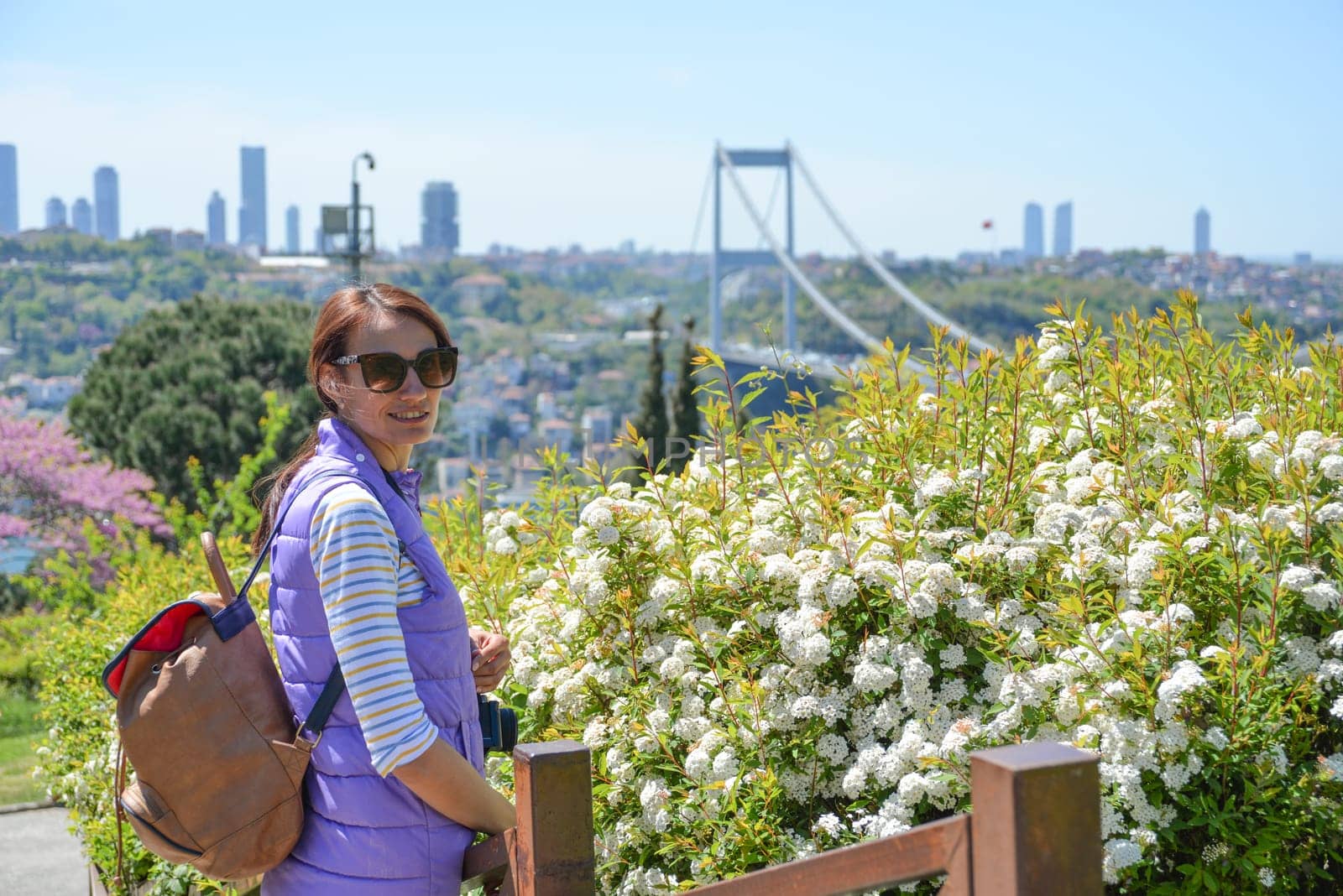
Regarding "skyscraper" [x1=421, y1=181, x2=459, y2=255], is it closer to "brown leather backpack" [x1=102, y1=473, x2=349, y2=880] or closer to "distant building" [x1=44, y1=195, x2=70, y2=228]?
"distant building" [x1=44, y1=195, x2=70, y2=228]

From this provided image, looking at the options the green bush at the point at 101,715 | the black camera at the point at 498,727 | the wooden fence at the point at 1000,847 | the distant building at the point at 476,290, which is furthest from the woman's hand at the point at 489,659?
the distant building at the point at 476,290

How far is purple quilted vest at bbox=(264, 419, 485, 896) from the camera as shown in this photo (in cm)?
160

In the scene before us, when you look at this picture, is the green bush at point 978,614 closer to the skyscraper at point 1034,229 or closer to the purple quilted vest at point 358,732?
the purple quilted vest at point 358,732

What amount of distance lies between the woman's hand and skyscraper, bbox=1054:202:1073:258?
12904 cm

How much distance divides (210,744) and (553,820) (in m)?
0.44

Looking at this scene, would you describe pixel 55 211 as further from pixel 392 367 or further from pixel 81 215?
pixel 392 367

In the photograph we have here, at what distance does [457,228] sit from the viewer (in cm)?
12356

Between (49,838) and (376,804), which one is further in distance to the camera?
(49,838)

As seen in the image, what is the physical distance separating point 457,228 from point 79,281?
242ft

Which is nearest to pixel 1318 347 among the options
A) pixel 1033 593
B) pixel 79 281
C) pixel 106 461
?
pixel 1033 593

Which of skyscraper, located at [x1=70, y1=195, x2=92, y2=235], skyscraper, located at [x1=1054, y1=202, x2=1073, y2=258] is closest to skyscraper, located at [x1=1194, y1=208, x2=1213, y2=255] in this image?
skyscraper, located at [x1=1054, y1=202, x2=1073, y2=258]

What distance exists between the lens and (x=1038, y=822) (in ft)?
3.31

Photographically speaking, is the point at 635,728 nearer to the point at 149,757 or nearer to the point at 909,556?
the point at 909,556

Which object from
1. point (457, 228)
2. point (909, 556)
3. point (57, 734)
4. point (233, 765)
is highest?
point (457, 228)
